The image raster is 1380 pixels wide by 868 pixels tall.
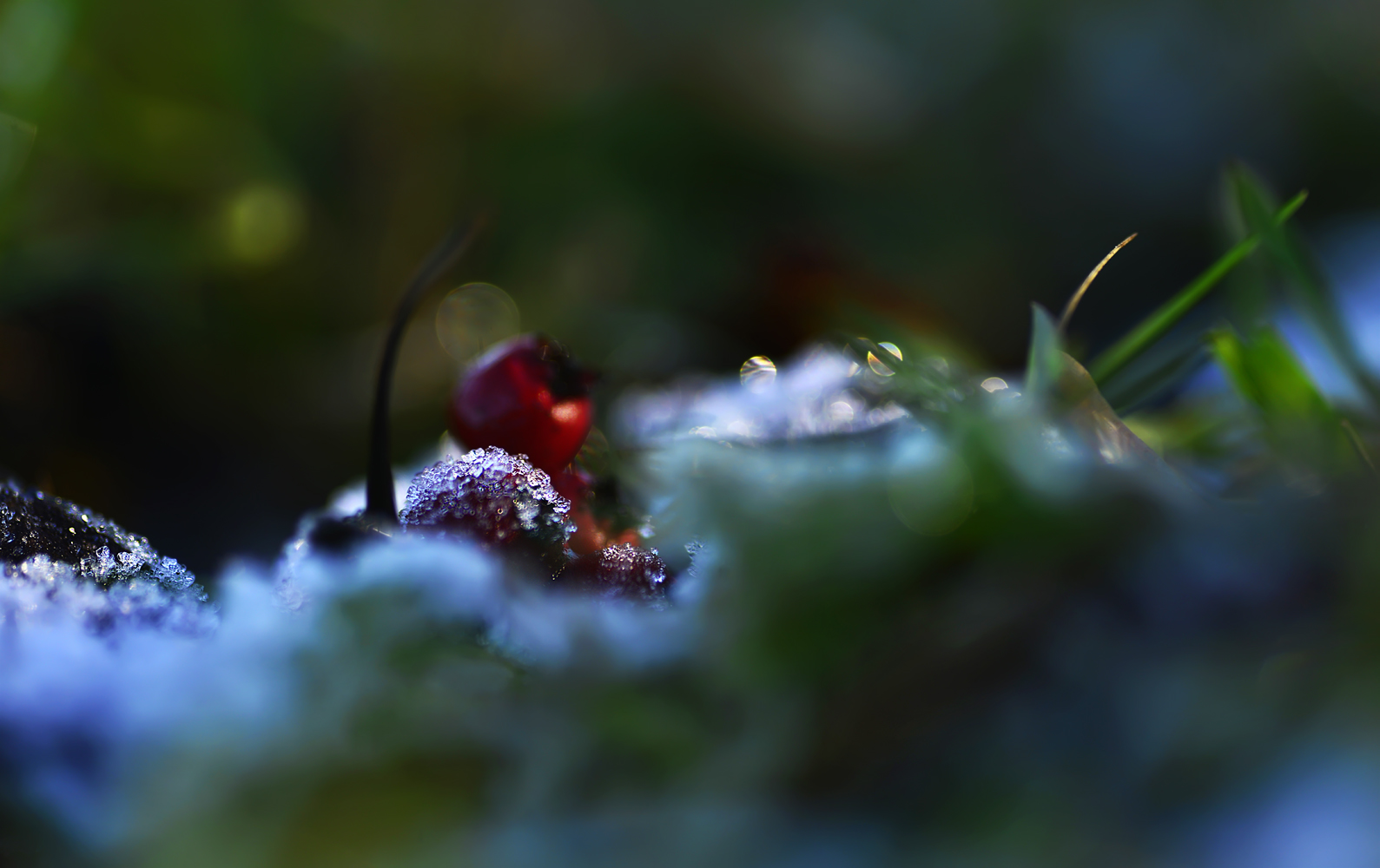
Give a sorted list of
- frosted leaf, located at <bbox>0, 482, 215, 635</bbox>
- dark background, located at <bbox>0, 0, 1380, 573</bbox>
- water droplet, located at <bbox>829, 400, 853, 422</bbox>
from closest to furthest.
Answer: frosted leaf, located at <bbox>0, 482, 215, 635</bbox> < water droplet, located at <bbox>829, 400, 853, 422</bbox> < dark background, located at <bbox>0, 0, 1380, 573</bbox>

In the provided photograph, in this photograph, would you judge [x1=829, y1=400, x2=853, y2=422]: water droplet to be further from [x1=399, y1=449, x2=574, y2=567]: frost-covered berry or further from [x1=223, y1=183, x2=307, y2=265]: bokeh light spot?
[x1=223, y1=183, x2=307, y2=265]: bokeh light spot

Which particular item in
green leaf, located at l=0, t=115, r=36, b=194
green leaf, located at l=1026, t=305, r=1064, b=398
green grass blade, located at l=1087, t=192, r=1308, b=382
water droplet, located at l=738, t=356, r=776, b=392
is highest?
green leaf, located at l=0, t=115, r=36, b=194

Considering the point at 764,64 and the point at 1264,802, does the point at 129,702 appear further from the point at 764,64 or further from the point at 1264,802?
the point at 764,64

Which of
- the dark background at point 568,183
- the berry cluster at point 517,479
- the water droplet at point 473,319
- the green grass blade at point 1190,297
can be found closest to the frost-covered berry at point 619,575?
the berry cluster at point 517,479

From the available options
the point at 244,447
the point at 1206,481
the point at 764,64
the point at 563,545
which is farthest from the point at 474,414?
the point at 764,64

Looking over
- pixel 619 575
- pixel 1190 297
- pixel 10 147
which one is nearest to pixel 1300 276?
pixel 1190 297

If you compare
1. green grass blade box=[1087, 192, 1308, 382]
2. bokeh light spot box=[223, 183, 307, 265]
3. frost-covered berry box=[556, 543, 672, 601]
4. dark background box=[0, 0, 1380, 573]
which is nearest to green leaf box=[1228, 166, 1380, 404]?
green grass blade box=[1087, 192, 1308, 382]

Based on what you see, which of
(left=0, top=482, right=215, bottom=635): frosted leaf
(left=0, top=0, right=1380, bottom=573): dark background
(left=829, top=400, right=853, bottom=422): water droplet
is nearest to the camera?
(left=0, top=482, right=215, bottom=635): frosted leaf
